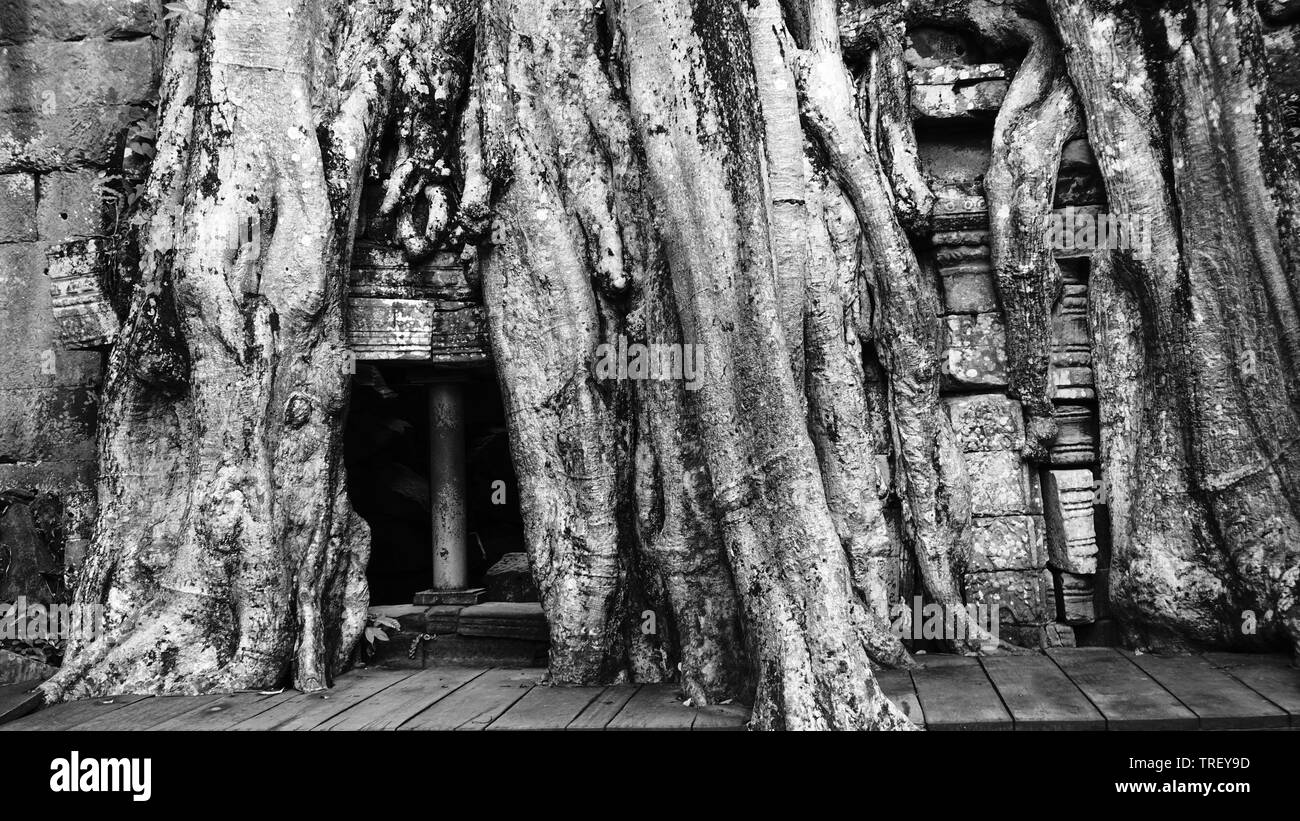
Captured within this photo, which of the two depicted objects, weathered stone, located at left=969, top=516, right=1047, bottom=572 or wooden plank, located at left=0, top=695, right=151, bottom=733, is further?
weathered stone, located at left=969, top=516, right=1047, bottom=572

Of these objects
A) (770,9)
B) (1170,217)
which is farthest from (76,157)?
(1170,217)

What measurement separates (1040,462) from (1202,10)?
1.95 meters

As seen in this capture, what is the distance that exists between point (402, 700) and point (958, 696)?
1966 millimetres

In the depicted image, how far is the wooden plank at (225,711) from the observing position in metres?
3.23

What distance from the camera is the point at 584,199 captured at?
13.1 feet

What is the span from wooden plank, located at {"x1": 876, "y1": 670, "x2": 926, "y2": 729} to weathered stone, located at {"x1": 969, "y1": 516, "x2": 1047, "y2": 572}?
29.7 inches

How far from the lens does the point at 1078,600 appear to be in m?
4.14

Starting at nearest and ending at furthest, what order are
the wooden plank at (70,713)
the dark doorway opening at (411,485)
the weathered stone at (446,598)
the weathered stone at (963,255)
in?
the wooden plank at (70,713)
the weathered stone at (963,255)
the weathered stone at (446,598)
the dark doorway opening at (411,485)

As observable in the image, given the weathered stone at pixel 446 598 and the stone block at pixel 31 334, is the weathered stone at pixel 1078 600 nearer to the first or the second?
the weathered stone at pixel 446 598

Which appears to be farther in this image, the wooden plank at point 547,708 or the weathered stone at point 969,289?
the weathered stone at point 969,289

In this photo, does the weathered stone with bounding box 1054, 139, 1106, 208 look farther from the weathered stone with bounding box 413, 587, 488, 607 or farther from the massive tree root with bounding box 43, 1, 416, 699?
the weathered stone with bounding box 413, 587, 488, 607

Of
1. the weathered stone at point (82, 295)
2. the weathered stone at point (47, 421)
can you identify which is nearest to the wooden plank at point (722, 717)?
Answer: the weathered stone at point (82, 295)

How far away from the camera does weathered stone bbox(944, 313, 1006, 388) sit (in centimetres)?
427

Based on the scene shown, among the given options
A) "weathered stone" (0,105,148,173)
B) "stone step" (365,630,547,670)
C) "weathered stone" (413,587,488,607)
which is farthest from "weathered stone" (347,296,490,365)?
"weathered stone" (0,105,148,173)
